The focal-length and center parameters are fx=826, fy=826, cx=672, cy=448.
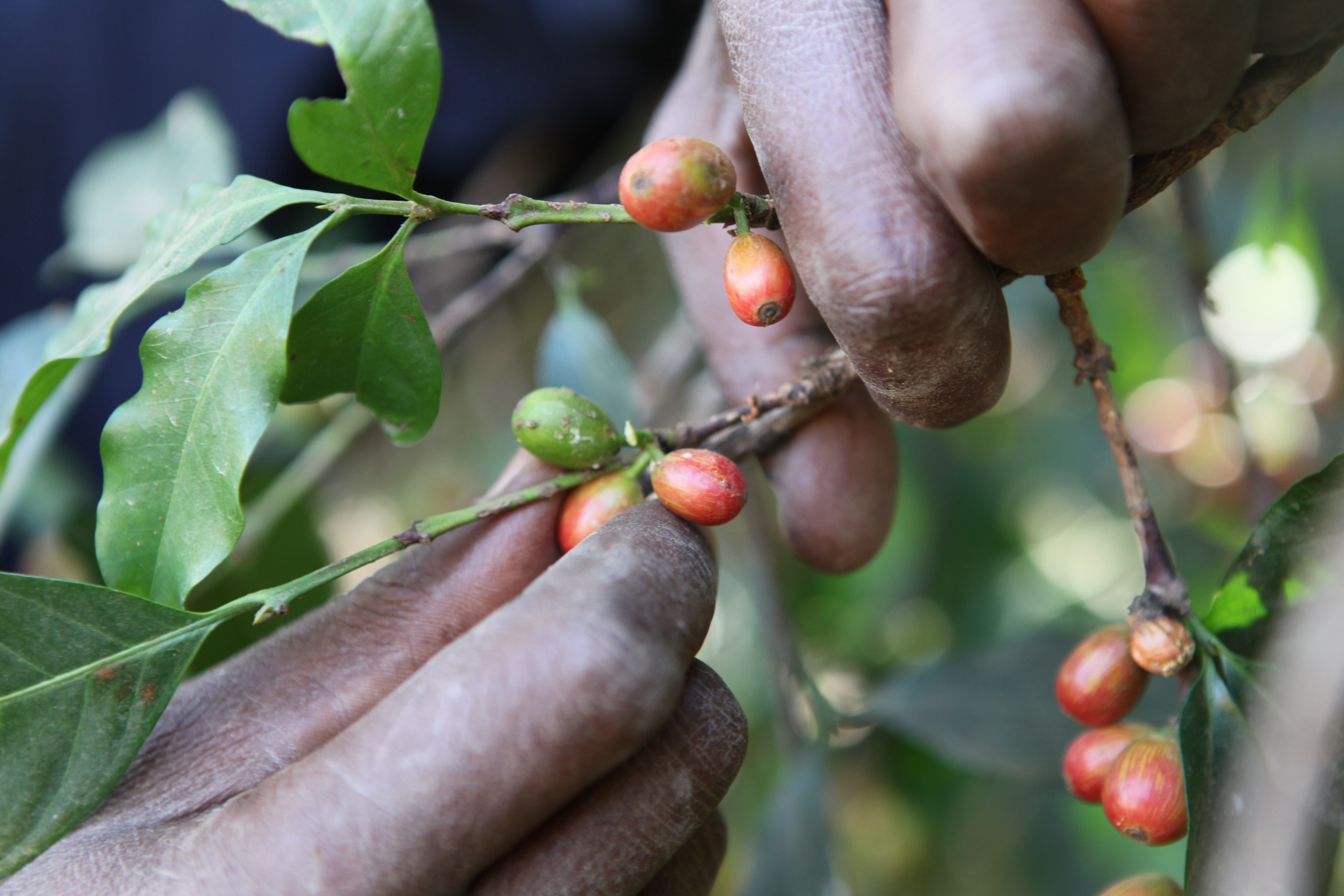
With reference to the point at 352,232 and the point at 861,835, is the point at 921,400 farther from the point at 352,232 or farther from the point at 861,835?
the point at 352,232

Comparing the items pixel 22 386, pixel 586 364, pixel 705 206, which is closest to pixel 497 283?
pixel 586 364

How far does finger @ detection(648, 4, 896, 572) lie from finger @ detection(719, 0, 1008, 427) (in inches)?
→ 18.0

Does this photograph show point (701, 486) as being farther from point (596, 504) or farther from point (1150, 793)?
point (1150, 793)

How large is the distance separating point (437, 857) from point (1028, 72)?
929mm

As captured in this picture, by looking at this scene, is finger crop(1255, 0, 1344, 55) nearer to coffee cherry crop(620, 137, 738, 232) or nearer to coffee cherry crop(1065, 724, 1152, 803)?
coffee cherry crop(620, 137, 738, 232)

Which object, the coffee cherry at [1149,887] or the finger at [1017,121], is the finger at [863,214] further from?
the coffee cherry at [1149,887]

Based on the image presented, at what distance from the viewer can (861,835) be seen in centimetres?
263

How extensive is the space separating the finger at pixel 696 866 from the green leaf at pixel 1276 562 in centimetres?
76

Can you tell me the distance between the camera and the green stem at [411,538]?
101 centimetres

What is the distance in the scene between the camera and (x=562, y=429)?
112 centimetres

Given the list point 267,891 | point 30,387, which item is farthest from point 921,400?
point 30,387

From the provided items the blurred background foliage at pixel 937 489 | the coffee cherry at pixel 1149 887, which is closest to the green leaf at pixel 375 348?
the blurred background foliage at pixel 937 489

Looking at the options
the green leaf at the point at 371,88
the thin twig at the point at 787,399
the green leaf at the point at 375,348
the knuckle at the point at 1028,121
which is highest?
the green leaf at the point at 371,88

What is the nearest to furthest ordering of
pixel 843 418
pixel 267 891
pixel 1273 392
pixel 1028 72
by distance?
pixel 1028 72 < pixel 267 891 < pixel 843 418 < pixel 1273 392
